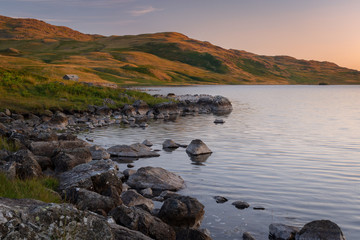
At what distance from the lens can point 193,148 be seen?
22.9m

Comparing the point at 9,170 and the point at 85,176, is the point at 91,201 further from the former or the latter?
the point at 9,170

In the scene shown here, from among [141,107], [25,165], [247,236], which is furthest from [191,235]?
[141,107]

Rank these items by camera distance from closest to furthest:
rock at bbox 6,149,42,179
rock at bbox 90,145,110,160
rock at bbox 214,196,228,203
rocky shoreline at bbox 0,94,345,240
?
1. rocky shoreline at bbox 0,94,345,240
2. rock at bbox 6,149,42,179
3. rock at bbox 214,196,228,203
4. rock at bbox 90,145,110,160

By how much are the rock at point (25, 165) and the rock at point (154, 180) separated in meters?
4.12

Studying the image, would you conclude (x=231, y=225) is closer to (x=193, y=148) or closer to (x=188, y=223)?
(x=188, y=223)

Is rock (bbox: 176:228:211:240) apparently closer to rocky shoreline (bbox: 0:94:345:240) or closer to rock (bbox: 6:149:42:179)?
rocky shoreline (bbox: 0:94:345:240)

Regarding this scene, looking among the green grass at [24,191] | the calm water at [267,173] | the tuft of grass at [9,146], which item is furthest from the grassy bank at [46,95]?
the green grass at [24,191]

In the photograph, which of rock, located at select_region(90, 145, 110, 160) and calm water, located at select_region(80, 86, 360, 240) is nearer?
calm water, located at select_region(80, 86, 360, 240)

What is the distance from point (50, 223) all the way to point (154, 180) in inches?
383

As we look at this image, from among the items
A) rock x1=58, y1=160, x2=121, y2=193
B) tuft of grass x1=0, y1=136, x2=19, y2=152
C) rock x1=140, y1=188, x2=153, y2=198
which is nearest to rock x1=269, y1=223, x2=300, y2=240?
rock x1=140, y1=188, x2=153, y2=198

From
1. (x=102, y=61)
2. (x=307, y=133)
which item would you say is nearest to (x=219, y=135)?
(x=307, y=133)

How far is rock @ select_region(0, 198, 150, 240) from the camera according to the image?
18.2 feet

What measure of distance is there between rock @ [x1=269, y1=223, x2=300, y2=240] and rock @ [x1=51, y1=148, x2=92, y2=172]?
8.58 meters

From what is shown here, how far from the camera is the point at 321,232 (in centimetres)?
976
